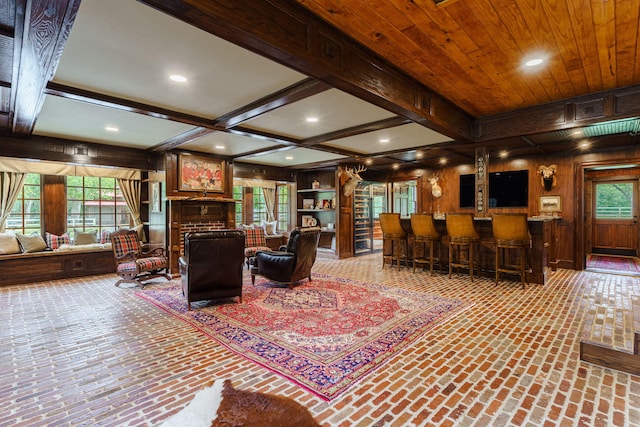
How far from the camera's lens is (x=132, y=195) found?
7012 millimetres

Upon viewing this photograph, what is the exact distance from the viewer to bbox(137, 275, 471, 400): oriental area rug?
8.04 ft

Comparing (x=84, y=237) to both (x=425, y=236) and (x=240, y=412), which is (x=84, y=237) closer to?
(x=240, y=412)

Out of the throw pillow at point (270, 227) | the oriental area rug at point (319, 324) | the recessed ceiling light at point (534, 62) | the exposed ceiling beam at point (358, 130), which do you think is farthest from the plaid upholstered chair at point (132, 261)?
the recessed ceiling light at point (534, 62)

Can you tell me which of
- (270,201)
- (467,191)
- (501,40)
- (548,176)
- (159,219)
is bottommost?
(159,219)

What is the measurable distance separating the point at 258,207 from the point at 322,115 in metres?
5.17

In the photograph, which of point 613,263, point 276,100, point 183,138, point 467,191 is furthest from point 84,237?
point 613,263

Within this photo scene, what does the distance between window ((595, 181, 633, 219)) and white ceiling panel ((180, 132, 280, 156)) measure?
367 inches

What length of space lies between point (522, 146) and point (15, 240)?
978cm

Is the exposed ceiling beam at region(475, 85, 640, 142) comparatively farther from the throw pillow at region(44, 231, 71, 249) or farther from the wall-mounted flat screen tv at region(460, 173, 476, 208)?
the throw pillow at region(44, 231, 71, 249)

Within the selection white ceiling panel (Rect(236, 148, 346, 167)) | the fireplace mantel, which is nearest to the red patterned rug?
white ceiling panel (Rect(236, 148, 346, 167))

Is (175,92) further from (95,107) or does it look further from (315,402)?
(315,402)

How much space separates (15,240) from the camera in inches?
212

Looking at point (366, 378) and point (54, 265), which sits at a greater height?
point (54, 265)

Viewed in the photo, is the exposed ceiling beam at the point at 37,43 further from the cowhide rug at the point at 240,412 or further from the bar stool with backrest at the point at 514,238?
the bar stool with backrest at the point at 514,238
